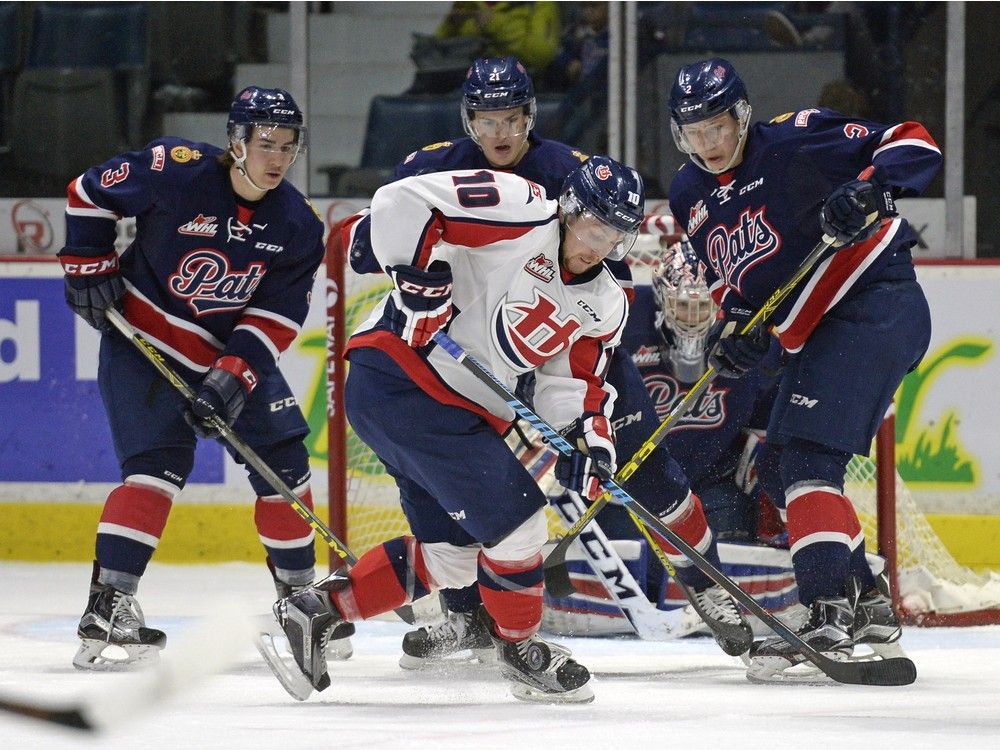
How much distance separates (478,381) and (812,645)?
0.78m

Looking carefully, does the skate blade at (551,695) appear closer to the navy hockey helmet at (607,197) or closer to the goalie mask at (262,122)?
the navy hockey helmet at (607,197)

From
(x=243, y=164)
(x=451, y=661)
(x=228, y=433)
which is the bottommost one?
(x=451, y=661)

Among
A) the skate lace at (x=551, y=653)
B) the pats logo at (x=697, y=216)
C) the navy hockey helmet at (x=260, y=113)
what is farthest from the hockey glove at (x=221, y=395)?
the pats logo at (x=697, y=216)

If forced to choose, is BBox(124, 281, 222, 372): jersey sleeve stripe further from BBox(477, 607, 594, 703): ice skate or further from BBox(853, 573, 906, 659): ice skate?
BBox(853, 573, 906, 659): ice skate

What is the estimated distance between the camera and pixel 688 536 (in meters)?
3.14

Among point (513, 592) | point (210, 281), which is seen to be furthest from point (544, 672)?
point (210, 281)

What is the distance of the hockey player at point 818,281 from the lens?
9.38 ft

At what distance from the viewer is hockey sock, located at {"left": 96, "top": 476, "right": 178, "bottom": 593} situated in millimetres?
3113

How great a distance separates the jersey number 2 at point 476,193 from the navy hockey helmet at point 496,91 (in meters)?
0.62

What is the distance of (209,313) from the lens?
3264mm

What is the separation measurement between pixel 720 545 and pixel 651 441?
539 mm

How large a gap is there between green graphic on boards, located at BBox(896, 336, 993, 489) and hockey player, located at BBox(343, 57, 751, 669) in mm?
1080

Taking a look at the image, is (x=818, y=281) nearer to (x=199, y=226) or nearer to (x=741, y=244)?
(x=741, y=244)

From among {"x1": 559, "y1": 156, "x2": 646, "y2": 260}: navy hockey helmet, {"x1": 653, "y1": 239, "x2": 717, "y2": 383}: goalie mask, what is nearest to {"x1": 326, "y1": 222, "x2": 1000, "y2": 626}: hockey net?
{"x1": 653, "y1": 239, "x2": 717, "y2": 383}: goalie mask
